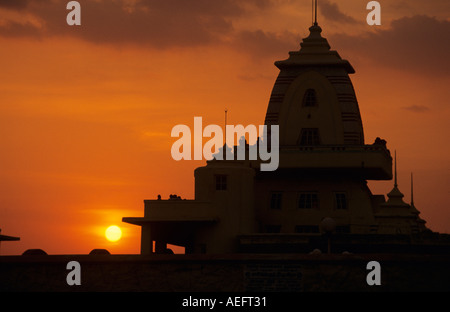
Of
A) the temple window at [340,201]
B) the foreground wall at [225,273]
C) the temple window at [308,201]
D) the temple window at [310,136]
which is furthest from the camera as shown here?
the temple window at [310,136]

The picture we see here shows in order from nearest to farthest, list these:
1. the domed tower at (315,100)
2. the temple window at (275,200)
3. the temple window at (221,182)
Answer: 1. the temple window at (221,182)
2. the temple window at (275,200)
3. the domed tower at (315,100)

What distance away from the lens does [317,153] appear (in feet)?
270

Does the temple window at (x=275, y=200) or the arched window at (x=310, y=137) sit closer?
the temple window at (x=275, y=200)

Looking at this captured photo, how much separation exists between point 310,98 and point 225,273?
94.6ft

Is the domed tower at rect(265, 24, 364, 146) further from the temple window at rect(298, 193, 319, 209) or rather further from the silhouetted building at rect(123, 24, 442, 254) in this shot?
the temple window at rect(298, 193, 319, 209)

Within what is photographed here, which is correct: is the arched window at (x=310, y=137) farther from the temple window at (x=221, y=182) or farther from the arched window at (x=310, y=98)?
the temple window at (x=221, y=182)

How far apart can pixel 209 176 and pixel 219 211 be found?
7.96ft

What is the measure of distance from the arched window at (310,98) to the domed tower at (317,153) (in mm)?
15

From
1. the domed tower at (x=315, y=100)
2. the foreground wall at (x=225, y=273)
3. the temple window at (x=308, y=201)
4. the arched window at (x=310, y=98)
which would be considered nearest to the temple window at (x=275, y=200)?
the temple window at (x=308, y=201)

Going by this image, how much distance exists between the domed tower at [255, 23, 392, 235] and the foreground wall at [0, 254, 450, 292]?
2162 cm

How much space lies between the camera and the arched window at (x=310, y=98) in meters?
86.8

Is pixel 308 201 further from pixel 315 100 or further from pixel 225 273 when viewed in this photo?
pixel 225 273

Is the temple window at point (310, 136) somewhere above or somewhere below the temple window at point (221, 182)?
above

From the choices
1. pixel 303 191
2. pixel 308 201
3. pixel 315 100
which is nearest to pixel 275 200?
pixel 303 191
